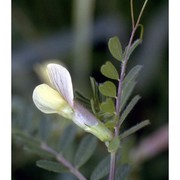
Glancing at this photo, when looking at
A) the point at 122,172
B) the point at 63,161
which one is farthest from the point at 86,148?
the point at 122,172

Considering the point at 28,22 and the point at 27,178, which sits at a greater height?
the point at 28,22

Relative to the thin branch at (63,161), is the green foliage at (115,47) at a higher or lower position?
higher

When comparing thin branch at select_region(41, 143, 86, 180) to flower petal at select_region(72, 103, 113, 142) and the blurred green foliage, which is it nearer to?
flower petal at select_region(72, 103, 113, 142)

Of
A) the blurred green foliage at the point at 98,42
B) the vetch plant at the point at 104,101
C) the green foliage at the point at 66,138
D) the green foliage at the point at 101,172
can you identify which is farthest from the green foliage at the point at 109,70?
the blurred green foliage at the point at 98,42

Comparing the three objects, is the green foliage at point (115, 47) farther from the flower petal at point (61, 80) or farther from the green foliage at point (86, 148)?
the green foliage at point (86, 148)

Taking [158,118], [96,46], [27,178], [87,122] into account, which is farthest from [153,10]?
[87,122]

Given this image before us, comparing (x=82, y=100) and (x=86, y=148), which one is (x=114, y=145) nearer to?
(x=82, y=100)

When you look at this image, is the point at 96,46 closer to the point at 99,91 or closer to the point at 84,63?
the point at 84,63
